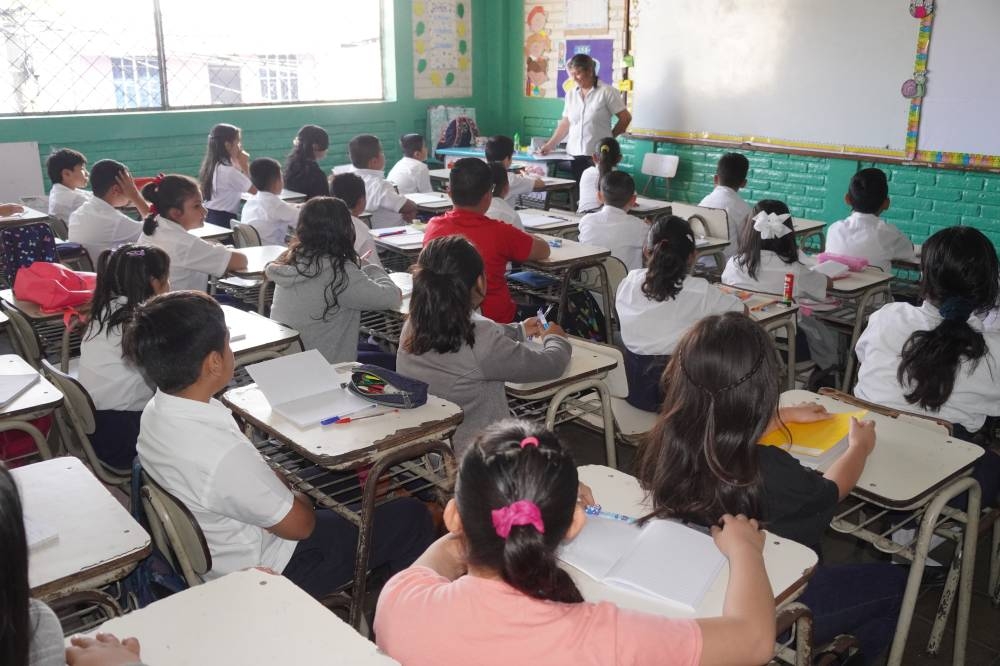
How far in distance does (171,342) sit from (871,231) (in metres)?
3.40

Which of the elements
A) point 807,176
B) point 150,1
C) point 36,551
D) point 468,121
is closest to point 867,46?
point 807,176

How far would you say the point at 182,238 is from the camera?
11.8 feet

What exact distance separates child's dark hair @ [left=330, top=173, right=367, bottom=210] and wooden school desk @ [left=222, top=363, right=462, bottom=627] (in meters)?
1.96

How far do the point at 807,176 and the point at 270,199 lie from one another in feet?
12.6

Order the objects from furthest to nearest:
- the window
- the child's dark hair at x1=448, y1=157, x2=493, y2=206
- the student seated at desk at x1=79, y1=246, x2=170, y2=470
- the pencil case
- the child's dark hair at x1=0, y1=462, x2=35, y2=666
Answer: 1. the window
2. the child's dark hair at x1=448, y1=157, x2=493, y2=206
3. the student seated at desk at x1=79, y1=246, x2=170, y2=470
4. the pencil case
5. the child's dark hair at x1=0, y1=462, x2=35, y2=666

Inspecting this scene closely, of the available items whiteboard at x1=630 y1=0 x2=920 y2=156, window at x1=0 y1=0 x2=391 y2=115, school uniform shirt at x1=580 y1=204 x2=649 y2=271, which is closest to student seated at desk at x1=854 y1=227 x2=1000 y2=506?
school uniform shirt at x1=580 y1=204 x2=649 y2=271

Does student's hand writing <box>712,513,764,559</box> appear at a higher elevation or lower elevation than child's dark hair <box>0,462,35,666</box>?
lower

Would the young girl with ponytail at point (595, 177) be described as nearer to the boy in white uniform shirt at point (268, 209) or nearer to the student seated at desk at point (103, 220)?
the boy in white uniform shirt at point (268, 209)

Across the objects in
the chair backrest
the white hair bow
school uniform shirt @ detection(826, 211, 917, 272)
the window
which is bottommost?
the chair backrest

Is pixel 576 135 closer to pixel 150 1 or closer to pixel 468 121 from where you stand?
pixel 468 121

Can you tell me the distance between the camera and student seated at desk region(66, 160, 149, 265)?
429 centimetres

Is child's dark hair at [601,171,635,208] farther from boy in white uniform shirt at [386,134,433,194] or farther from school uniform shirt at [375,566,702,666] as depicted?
school uniform shirt at [375,566,702,666]

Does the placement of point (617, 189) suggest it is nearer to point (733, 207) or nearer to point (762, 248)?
point (733, 207)

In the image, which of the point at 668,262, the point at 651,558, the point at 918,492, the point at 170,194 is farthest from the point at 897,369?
the point at 170,194
